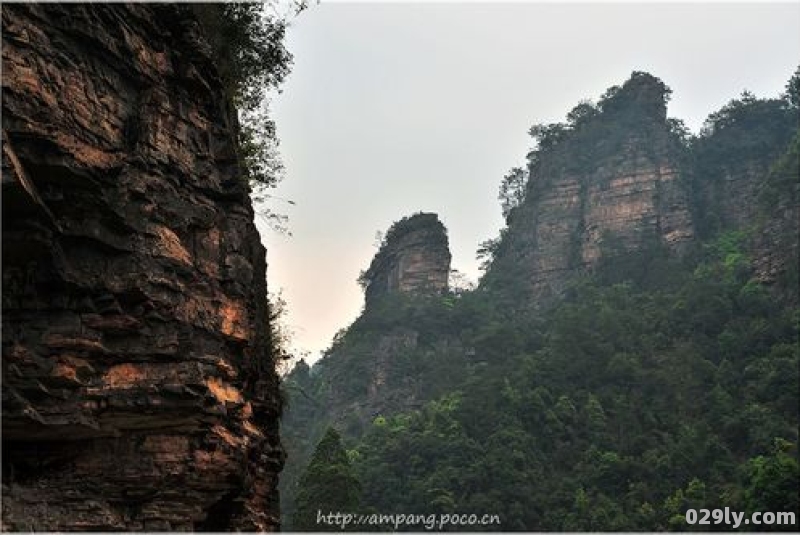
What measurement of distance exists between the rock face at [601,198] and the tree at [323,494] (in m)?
37.8

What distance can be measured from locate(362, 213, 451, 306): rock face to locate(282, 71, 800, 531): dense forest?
5.05ft

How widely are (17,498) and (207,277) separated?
3491 millimetres

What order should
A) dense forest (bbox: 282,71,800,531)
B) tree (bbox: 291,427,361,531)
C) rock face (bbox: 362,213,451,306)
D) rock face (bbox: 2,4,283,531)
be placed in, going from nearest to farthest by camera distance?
rock face (bbox: 2,4,283,531) → tree (bbox: 291,427,361,531) → dense forest (bbox: 282,71,800,531) → rock face (bbox: 362,213,451,306)

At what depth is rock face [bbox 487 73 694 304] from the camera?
6650 cm

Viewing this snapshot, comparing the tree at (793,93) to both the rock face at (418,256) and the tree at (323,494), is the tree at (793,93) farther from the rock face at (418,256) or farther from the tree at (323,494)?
the tree at (323,494)

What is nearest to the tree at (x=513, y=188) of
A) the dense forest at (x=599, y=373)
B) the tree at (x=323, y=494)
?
the dense forest at (x=599, y=373)

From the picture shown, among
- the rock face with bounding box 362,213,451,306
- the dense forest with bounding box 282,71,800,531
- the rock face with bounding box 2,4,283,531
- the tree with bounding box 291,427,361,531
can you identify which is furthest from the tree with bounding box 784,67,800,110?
the rock face with bounding box 2,4,283,531

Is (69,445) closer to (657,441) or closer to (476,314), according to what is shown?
(657,441)

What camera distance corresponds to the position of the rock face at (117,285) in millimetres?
8758

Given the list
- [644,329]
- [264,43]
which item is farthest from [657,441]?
[264,43]

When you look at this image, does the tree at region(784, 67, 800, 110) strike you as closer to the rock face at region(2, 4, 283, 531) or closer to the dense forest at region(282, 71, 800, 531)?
the dense forest at region(282, 71, 800, 531)

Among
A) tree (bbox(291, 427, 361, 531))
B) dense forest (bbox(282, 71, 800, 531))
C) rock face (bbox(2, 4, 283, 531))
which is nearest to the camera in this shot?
rock face (bbox(2, 4, 283, 531))

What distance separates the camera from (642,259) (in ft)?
207

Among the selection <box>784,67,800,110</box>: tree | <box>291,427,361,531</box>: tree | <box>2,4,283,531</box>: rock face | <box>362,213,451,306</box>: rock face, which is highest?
<box>784,67,800,110</box>: tree
